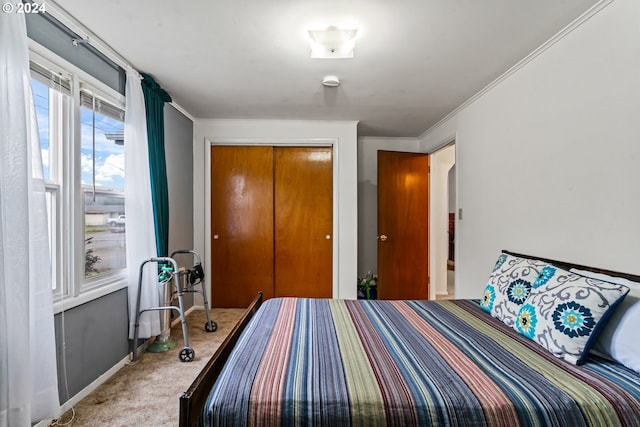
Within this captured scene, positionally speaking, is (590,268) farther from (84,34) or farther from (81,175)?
(84,34)

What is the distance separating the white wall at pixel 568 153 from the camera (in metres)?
1.59

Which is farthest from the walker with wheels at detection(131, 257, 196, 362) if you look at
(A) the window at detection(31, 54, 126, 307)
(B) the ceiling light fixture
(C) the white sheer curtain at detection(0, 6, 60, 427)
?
(B) the ceiling light fixture

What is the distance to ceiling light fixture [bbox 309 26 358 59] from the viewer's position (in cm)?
195

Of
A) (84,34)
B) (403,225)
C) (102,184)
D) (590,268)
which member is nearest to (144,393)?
(102,184)

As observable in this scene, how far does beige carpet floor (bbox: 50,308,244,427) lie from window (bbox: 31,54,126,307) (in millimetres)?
692

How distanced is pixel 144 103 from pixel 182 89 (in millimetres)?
448

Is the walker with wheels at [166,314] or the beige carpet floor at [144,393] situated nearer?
the beige carpet floor at [144,393]

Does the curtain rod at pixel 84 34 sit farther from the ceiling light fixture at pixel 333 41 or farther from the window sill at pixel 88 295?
the window sill at pixel 88 295

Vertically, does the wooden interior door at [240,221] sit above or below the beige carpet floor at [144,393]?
above

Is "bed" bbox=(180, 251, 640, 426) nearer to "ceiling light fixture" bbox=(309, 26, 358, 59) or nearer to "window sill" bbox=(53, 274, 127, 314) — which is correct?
"window sill" bbox=(53, 274, 127, 314)

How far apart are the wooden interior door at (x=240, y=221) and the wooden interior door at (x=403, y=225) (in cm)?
144

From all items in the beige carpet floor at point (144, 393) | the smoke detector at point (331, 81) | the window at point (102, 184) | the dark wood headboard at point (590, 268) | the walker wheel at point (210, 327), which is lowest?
the beige carpet floor at point (144, 393)

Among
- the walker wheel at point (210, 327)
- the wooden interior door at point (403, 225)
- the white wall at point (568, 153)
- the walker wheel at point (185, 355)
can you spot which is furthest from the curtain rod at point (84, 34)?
the white wall at point (568, 153)

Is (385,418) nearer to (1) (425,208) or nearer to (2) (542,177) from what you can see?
(2) (542,177)
